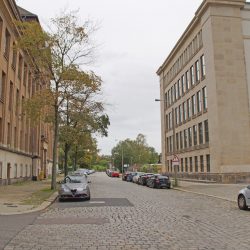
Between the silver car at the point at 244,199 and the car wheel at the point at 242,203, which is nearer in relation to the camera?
the silver car at the point at 244,199

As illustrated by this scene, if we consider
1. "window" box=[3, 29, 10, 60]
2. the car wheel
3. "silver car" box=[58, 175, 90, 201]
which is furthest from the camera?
"window" box=[3, 29, 10, 60]

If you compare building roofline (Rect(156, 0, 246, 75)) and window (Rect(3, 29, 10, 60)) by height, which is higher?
building roofline (Rect(156, 0, 246, 75))

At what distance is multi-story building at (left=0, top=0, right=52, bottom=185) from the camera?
33.8 m

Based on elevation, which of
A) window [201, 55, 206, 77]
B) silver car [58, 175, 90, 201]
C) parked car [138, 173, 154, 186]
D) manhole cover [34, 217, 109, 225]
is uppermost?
window [201, 55, 206, 77]

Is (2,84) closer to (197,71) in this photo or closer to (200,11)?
(200,11)

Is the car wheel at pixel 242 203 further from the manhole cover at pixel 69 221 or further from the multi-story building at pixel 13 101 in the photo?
the multi-story building at pixel 13 101

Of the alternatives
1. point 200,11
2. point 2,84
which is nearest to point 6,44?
point 2,84

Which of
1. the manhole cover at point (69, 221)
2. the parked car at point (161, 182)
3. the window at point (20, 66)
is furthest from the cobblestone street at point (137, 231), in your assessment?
the window at point (20, 66)

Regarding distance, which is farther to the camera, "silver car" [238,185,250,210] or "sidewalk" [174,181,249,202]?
"sidewalk" [174,181,249,202]

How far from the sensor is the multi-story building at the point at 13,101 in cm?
3384

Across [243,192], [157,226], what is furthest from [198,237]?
[243,192]

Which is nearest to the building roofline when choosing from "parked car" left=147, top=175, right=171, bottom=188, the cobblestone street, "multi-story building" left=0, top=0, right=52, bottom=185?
"multi-story building" left=0, top=0, right=52, bottom=185

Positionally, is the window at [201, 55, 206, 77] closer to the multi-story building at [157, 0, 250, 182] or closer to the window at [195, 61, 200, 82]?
the multi-story building at [157, 0, 250, 182]

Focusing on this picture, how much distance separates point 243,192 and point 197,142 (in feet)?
118
